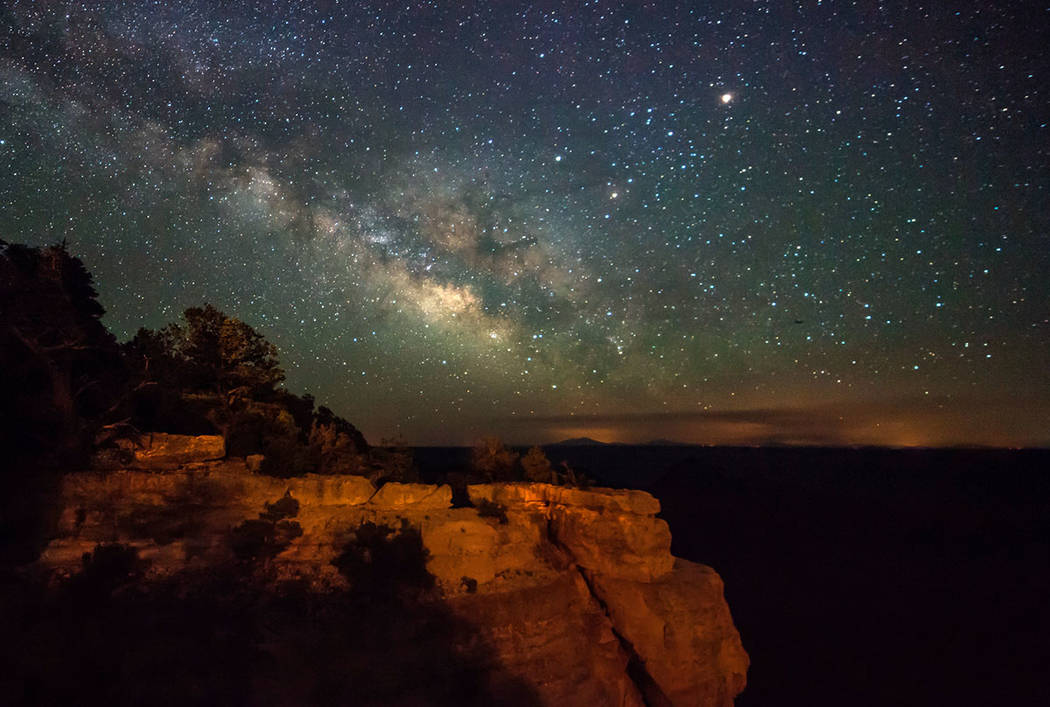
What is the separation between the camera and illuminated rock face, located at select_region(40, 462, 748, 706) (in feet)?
42.1

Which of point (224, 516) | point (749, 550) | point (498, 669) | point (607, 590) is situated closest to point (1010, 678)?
point (749, 550)

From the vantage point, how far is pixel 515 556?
16.0 metres

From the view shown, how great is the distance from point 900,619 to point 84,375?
58446 mm

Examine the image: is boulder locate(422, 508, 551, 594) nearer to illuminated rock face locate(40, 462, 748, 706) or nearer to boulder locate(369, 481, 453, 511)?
illuminated rock face locate(40, 462, 748, 706)

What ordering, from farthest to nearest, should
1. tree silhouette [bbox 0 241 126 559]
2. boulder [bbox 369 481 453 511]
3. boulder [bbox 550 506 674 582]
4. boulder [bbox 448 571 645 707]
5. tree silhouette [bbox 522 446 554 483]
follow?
1. tree silhouette [bbox 522 446 554 483]
2. boulder [bbox 550 506 674 582]
3. boulder [bbox 369 481 453 511]
4. boulder [bbox 448 571 645 707]
5. tree silhouette [bbox 0 241 126 559]

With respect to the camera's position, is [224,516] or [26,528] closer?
[26,528]

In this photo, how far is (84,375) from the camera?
15367 mm

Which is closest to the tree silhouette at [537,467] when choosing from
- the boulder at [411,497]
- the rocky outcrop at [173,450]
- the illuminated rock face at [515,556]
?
the illuminated rock face at [515,556]

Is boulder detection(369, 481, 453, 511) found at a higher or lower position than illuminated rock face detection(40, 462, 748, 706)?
higher

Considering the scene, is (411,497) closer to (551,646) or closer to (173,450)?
(551,646)

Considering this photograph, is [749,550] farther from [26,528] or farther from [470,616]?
[26,528]

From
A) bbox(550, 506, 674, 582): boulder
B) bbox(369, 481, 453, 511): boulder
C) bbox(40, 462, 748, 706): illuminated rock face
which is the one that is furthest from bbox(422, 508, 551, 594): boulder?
bbox(550, 506, 674, 582): boulder

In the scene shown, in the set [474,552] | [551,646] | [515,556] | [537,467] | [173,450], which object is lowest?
[551,646]

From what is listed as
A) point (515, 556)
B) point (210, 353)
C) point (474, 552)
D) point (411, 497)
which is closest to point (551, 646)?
point (515, 556)
